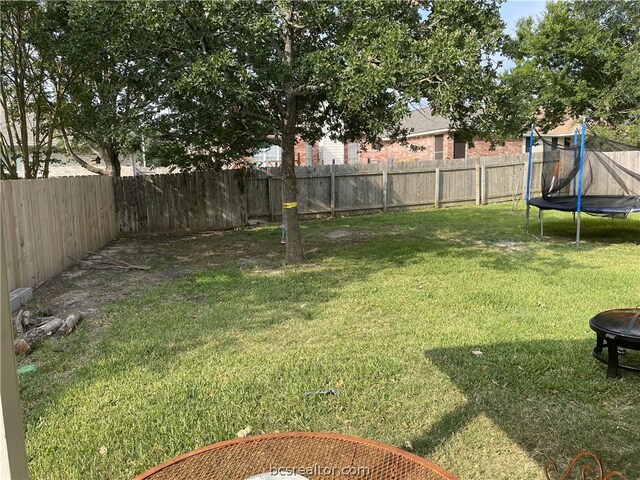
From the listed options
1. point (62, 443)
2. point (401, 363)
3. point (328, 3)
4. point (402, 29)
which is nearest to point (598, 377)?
point (401, 363)

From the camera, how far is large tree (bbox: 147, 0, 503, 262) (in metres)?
5.82

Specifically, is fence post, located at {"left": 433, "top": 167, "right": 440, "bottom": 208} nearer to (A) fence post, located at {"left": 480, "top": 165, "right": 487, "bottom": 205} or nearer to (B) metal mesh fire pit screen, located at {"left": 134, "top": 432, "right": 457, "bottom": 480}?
(A) fence post, located at {"left": 480, "top": 165, "right": 487, "bottom": 205}

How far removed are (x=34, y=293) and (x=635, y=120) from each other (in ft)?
73.4

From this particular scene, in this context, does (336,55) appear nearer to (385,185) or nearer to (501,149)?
(385,185)

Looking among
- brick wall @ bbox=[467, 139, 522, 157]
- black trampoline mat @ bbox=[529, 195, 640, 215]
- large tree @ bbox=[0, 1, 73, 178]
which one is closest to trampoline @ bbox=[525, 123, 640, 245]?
black trampoline mat @ bbox=[529, 195, 640, 215]

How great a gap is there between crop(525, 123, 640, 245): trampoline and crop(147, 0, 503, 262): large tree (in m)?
3.66

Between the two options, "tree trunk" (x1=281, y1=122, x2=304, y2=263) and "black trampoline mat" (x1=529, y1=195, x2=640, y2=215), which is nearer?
Answer: "tree trunk" (x1=281, y1=122, x2=304, y2=263)

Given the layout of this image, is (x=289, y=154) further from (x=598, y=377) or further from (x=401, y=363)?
(x=598, y=377)

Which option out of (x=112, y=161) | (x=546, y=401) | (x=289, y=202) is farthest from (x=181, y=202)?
(x=546, y=401)

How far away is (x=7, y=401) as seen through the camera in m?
1.32

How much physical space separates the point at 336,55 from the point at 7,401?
582 cm

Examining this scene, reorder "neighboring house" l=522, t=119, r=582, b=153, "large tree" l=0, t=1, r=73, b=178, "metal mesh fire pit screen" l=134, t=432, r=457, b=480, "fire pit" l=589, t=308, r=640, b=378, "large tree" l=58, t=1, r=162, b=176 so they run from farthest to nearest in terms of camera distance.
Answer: "neighboring house" l=522, t=119, r=582, b=153
"large tree" l=0, t=1, r=73, b=178
"large tree" l=58, t=1, r=162, b=176
"fire pit" l=589, t=308, r=640, b=378
"metal mesh fire pit screen" l=134, t=432, r=457, b=480

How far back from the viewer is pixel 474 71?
580 cm

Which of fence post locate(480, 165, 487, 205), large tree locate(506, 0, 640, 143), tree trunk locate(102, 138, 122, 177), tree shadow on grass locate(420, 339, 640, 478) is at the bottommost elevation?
tree shadow on grass locate(420, 339, 640, 478)
